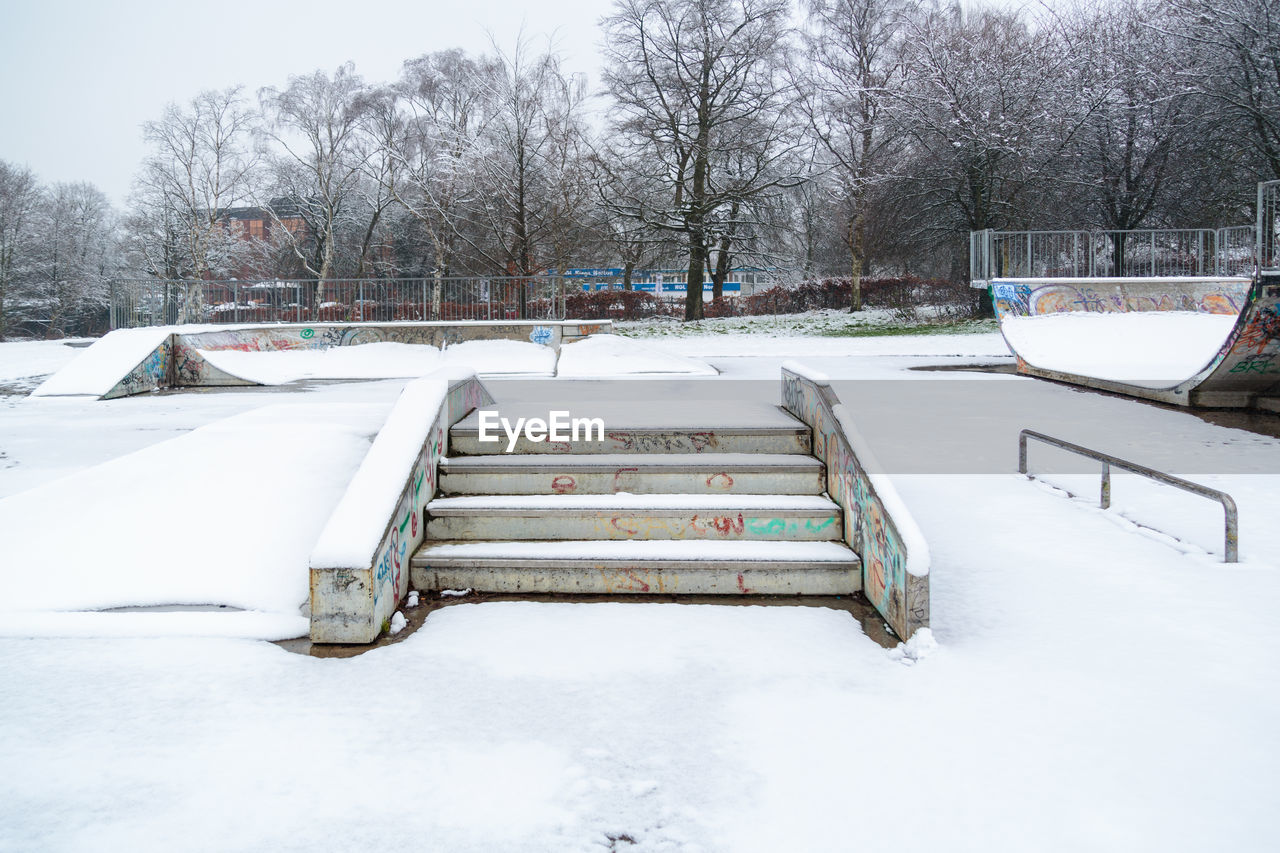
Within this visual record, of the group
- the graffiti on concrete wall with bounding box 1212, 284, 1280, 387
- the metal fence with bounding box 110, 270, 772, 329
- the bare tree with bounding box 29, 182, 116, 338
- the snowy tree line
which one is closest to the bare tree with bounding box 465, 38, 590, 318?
the snowy tree line

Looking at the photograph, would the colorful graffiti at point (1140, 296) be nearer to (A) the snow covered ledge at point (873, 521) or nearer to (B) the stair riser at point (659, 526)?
(A) the snow covered ledge at point (873, 521)

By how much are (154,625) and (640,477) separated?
256 cm

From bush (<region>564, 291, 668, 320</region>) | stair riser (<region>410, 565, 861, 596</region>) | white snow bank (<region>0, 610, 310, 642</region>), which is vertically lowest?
white snow bank (<region>0, 610, 310, 642</region>)

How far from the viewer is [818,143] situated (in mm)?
31062

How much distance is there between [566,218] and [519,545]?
22.8 meters

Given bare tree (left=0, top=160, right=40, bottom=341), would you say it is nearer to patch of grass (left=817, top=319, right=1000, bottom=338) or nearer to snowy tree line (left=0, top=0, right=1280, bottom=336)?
snowy tree line (left=0, top=0, right=1280, bottom=336)

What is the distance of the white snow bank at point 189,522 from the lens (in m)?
4.30

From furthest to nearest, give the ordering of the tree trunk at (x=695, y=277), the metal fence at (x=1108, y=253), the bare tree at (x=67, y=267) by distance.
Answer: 1. the bare tree at (x=67, y=267)
2. the tree trunk at (x=695, y=277)
3. the metal fence at (x=1108, y=253)

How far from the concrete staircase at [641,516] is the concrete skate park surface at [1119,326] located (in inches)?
329

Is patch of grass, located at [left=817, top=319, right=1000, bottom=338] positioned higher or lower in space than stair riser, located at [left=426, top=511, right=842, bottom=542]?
higher

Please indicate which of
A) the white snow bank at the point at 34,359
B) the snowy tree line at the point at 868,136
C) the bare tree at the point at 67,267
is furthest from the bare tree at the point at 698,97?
the bare tree at the point at 67,267

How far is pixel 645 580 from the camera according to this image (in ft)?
14.7

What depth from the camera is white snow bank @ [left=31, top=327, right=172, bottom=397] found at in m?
12.5

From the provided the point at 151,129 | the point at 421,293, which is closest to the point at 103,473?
the point at 421,293
